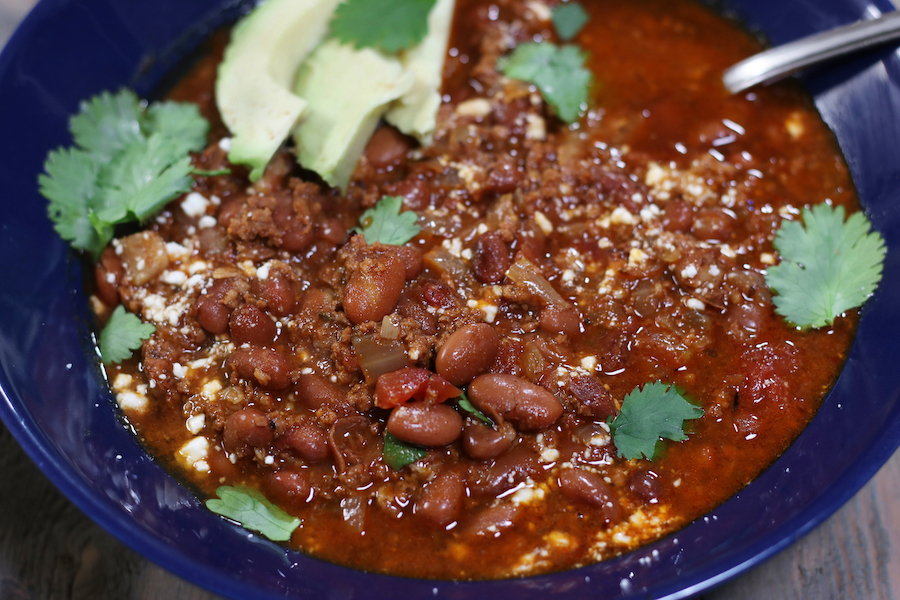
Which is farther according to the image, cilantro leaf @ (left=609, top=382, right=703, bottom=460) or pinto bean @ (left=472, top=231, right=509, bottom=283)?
pinto bean @ (left=472, top=231, right=509, bottom=283)

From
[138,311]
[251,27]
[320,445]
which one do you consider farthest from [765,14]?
[138,311]

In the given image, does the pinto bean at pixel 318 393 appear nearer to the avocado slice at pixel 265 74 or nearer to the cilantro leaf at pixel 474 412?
the cilantro leaf at pixel 474 412

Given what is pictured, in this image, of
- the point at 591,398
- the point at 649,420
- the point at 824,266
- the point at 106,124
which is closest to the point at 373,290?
the point at 591,398

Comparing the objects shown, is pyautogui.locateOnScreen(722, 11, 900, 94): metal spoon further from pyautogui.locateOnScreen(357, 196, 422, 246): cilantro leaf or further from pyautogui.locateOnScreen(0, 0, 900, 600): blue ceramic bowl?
pyautogui.locateOnScreen(357, 196, 422, 246): cilantro leaf

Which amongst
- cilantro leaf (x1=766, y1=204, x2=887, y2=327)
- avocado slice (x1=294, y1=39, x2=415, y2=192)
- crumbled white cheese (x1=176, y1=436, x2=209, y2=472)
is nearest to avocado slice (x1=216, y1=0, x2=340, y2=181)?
avocado slice (x1=294, y1=39, x2=415, y2=192)

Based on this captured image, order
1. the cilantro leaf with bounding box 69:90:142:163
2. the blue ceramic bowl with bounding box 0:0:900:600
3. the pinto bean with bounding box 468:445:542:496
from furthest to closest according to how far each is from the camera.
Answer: the cilantro leaf with bounding box 69:90:142:163 < the pinto bean with bounding box 468:445:542:496 < the blue ceramic bowl with bounding box 0:0:900:600

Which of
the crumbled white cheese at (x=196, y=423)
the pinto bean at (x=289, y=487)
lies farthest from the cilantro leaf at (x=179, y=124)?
the pinto bean at (x=289, y=487)
